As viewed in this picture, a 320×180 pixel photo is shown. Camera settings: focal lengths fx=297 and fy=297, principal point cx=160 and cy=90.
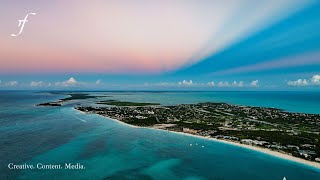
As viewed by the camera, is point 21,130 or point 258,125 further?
point 258,125

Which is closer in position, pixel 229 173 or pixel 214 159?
pixel 229 173

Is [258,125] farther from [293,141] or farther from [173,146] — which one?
[173,146]

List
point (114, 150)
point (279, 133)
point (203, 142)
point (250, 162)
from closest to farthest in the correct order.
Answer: point (250, 162) < point (114, 150) < point (203, 142) < point (279, 133)

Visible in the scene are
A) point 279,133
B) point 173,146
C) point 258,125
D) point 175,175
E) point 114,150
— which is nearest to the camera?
point 175,175

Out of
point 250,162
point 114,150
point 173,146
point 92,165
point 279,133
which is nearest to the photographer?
point 92,165

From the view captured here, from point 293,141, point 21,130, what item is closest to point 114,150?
point 21,130

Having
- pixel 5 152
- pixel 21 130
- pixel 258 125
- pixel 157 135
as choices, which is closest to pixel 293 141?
pixel 258 125

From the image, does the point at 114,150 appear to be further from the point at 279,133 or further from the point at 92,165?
the point at 279,133

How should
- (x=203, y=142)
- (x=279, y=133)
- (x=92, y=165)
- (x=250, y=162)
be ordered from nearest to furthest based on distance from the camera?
(x=92, y=165), (x=250, y=162), (x=203, y=142), (x=279, y=133)
